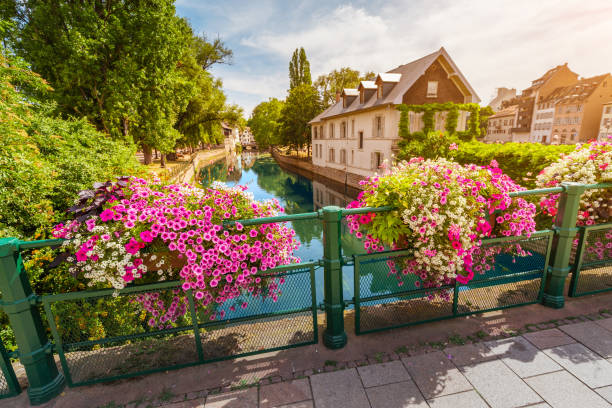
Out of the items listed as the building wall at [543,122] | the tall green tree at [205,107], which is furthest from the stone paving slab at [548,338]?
the building wall at [543,122]

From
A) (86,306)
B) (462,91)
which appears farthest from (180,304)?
(462,91)

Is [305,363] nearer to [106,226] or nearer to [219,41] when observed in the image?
[106,226]

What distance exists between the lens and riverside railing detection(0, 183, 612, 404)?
2.46m

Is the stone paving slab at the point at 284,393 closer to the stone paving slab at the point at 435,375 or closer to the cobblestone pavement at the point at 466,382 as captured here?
the cobblestone pavement at the point at 466,382

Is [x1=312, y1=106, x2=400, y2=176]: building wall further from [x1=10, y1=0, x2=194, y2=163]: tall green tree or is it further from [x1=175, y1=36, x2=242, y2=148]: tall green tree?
[x1=10, y1=0, x2=194, y2=163]: tall green tree

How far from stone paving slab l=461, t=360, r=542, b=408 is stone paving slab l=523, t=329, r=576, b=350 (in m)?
0.63

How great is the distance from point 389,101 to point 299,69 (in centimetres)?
4083

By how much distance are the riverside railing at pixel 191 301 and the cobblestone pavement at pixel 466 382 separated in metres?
0.50

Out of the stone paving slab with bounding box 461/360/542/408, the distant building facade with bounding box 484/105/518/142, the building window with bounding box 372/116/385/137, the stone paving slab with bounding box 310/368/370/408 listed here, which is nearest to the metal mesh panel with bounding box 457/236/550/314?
the stone paving slab with bounding box 461/360/542/408

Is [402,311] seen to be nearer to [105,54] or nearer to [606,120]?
[105,54]

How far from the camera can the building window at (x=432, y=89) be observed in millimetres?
22064

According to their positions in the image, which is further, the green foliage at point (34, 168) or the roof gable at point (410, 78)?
the roof gable at point (410, 78)

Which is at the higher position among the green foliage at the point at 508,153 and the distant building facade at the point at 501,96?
the distant building facade at the point at 501,96

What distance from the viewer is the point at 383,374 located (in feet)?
9.06
